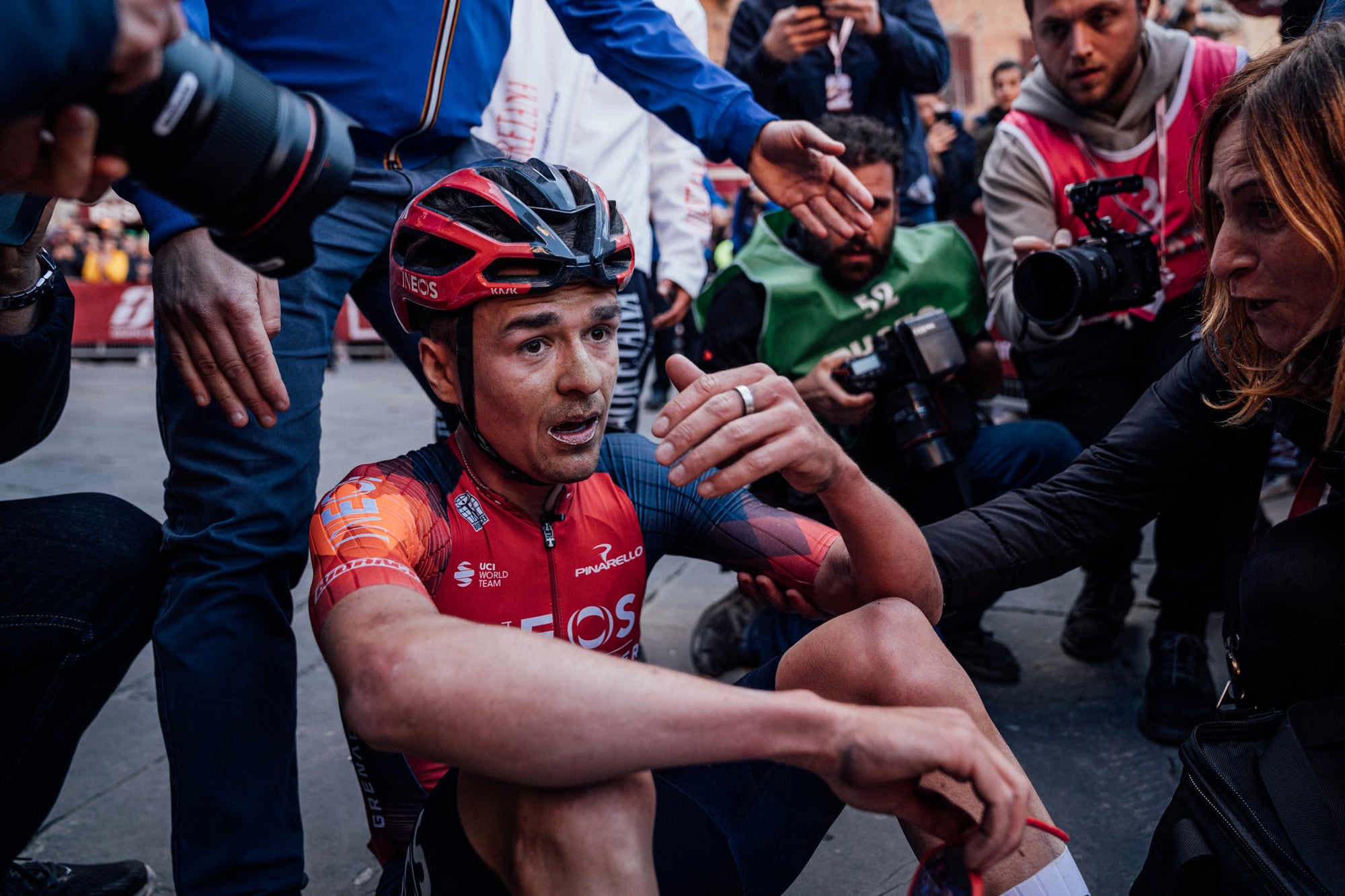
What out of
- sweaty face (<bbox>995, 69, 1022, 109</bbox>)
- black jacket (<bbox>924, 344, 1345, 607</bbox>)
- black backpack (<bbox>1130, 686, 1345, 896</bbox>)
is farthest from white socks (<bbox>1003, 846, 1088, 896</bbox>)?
sweaty face (<bbox>995, 69, 1022, 109</bbox>)

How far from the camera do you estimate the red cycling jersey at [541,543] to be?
1.87 meters

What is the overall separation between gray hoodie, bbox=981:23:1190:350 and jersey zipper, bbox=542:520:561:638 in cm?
195

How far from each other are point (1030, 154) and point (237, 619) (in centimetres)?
290

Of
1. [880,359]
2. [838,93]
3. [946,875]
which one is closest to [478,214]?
[946,875]

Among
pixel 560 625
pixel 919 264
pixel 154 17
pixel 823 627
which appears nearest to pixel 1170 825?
pixel 823 627

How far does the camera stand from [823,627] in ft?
5.74

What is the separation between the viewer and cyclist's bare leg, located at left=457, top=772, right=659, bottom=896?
1.39 m

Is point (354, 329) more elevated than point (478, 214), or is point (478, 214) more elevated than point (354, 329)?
point (478, 214)

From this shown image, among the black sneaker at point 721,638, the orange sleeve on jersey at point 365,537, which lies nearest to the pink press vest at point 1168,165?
the black sneaker at point 721,638

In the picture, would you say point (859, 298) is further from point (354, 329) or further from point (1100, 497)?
point (354, 329)

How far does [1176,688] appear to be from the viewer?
2980 mm

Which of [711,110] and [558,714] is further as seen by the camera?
[711,110]

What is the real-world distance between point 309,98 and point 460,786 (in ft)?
3.31

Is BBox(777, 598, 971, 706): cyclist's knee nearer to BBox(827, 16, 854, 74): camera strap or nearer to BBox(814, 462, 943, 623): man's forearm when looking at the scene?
BBox(814, 462, 943, 623): man's forearm
